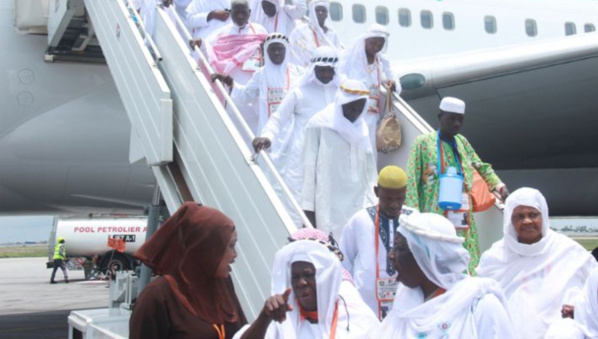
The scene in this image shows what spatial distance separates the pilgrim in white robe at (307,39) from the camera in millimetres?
6148

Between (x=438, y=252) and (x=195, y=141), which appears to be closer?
(x=438, y=252)

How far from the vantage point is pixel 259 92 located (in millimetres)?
5680

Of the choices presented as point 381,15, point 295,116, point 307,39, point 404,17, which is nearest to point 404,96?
point 381,15

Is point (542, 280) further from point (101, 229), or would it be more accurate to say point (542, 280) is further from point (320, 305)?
point (101, 229)

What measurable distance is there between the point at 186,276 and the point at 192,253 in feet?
0.23

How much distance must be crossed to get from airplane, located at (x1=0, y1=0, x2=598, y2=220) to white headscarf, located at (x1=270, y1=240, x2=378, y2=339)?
204 inches

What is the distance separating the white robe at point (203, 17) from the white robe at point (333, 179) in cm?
247

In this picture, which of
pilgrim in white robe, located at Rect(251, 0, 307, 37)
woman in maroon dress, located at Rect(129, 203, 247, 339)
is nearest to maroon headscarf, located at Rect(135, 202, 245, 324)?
woman in maroon dress, located at Rect(129, 203, 247, 339)

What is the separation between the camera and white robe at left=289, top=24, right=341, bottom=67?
6145 mm

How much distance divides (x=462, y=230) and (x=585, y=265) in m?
1.03

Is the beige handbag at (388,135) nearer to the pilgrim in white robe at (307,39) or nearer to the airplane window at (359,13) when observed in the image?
the pilgrim in white robe at (307,39)

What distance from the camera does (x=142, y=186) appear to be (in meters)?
9.34

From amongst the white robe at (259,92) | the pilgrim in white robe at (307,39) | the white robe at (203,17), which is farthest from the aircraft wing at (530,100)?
the white robe at (259,92)

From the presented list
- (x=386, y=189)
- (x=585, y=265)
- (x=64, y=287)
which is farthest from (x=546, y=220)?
(x=64, y=287)
